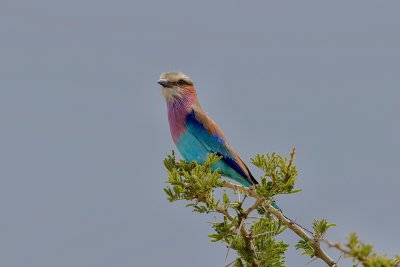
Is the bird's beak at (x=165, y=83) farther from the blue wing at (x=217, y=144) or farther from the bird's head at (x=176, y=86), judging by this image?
the blue wing at (x=217, y=144)

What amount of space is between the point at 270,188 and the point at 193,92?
13.5 ft

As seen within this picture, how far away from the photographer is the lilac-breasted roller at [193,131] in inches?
360

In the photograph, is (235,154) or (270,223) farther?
(235,154)

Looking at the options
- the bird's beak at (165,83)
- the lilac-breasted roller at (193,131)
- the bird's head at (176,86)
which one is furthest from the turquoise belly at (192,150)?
the bird's beak at (165,83)

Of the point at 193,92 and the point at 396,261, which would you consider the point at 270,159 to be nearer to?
the point at 396,261

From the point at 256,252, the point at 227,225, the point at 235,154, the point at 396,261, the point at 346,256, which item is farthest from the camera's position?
the point at 235,154

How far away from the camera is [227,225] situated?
663 cm

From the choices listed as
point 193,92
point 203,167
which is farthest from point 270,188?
point 193,92

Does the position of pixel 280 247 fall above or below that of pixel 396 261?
above

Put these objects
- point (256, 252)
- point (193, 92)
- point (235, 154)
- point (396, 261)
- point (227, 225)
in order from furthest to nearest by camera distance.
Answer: point (193, 92) → point (235, 154) → point (256, 252) → point (227, 225) → point (396, 261)

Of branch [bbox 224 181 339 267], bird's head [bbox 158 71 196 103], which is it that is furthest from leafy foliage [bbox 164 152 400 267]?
bird's head [bbox 158 71 196 103]

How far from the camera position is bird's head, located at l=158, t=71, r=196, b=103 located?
10.1 meters

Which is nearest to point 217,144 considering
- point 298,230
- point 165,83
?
point 165,83

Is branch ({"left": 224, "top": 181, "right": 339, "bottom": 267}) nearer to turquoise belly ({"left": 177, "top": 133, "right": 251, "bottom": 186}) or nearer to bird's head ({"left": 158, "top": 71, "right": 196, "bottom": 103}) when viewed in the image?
turquoise belly ({"left": 177, "top": 133, "right": 251, "bottom": 186})
